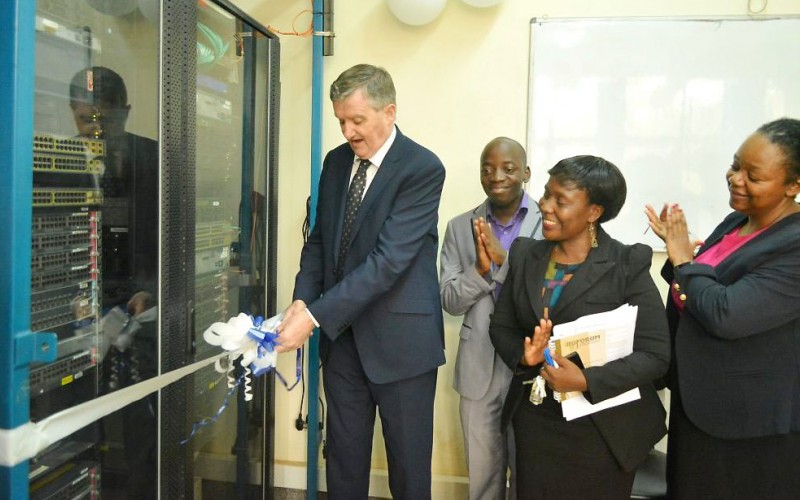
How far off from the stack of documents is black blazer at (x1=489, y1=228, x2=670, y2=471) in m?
0.03

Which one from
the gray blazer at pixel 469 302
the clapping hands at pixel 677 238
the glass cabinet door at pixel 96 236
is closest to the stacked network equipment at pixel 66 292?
the glass cabinet door at pixel 96 236

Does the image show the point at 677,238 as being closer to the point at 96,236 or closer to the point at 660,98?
the point at 660,98

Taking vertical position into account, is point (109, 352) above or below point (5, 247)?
below

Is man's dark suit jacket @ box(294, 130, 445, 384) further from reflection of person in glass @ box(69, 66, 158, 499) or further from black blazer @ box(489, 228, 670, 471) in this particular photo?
reflection of person in glass @ box(69, 66, 158, 499)

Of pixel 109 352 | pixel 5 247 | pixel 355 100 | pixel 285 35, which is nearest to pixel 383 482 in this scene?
pixel 109 352

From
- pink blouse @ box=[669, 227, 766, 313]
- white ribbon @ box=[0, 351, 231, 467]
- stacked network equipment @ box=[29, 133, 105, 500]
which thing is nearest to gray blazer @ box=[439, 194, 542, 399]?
pink blouse @ box=[669, 227, 766, 313]

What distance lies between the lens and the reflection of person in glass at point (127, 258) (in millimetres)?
1429

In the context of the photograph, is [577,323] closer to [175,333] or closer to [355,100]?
[355,100]

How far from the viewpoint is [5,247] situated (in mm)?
1071

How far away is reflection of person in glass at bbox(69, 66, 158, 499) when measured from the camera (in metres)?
1.43

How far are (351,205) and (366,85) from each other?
1.27ft

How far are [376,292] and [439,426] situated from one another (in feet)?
4.11

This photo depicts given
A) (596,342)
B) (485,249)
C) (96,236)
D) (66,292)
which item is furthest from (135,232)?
(596,342)

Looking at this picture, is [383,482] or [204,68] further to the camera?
[383,482]
